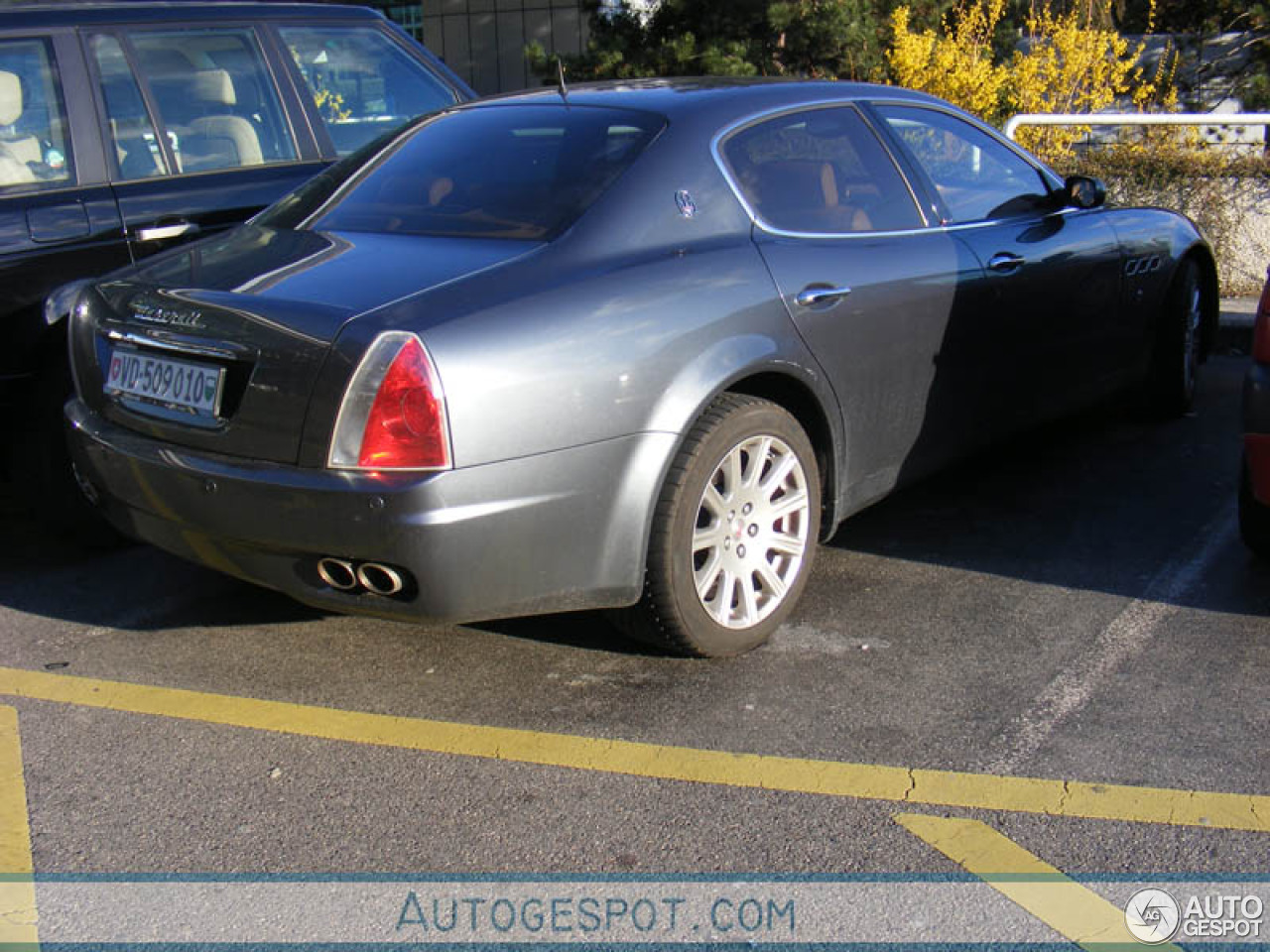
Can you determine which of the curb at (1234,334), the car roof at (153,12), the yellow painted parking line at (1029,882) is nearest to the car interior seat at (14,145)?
the car roof at (153,12)

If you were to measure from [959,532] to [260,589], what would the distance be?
2.42m

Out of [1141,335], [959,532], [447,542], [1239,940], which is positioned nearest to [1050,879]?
[1239,940]

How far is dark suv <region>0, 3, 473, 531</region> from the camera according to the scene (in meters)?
4.62

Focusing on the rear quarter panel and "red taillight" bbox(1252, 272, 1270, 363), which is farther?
the rear quarter panel

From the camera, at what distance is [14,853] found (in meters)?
3.03

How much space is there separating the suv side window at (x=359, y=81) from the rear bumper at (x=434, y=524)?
250cm

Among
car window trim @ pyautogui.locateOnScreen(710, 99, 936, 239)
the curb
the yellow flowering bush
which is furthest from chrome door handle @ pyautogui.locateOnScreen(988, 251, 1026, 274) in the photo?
the yellow flowering bush

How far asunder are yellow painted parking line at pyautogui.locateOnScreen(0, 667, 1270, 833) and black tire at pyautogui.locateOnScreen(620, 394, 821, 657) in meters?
0.44

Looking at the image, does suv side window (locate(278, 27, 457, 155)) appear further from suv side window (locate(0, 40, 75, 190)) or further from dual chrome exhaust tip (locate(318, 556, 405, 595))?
dual chrome exhaust tip (locate(318, 556, 405, 595))

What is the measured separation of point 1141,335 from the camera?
5863mm

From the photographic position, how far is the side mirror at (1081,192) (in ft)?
17.8

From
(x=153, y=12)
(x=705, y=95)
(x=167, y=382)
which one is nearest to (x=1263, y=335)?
(x=705, y=95)
